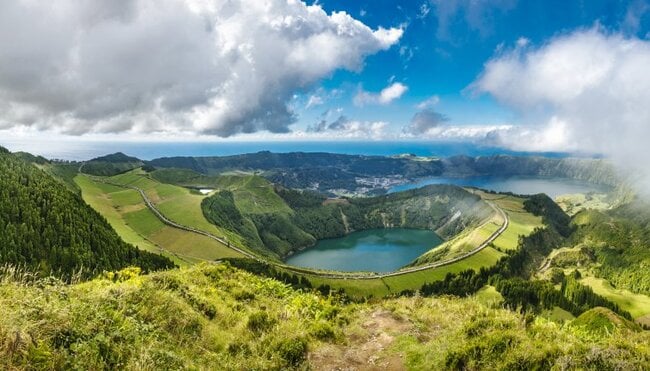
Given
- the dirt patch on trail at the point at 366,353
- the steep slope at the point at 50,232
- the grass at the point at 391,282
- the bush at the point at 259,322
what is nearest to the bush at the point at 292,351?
the dirt patch on trail at the point at 366,353

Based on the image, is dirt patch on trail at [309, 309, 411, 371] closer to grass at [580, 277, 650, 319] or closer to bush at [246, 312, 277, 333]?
bush at [246, 312, 277, 333]

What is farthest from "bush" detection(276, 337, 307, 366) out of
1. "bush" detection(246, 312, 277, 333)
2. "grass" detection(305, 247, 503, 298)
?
"grass" detection(305, 247, 503, 298)

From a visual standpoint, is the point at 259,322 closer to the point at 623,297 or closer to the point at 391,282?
the point at 391,282

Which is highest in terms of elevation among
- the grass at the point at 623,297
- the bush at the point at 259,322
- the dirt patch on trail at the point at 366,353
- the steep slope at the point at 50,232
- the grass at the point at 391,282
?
the bush at the point at 259,322

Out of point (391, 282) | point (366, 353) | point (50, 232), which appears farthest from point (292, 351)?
point (391, 282)

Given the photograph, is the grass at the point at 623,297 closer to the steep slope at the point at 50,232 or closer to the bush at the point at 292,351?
the bush at the point at 292,351

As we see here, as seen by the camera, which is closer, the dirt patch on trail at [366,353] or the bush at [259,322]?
the dirt patch on trail at [366,353]
